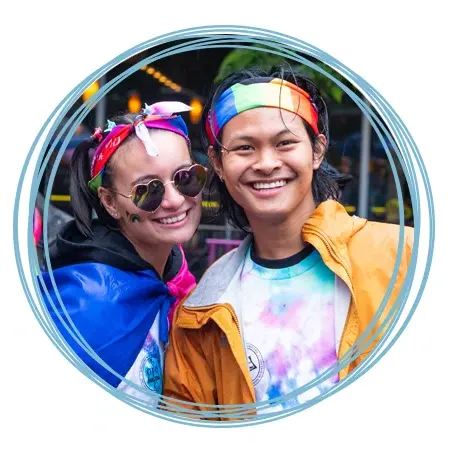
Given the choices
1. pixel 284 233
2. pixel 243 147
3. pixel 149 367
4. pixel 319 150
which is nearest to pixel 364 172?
pixel 319 150

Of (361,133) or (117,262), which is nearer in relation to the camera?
(117,262)

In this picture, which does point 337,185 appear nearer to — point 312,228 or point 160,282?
point 312,228

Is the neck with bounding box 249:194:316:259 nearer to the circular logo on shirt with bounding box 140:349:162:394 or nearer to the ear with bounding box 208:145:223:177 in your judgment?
the ear with bounding box 208:145:223:177

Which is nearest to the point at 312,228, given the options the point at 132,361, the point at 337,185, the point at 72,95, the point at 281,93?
the point at 337,185

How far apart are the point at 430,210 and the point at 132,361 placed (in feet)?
4.19

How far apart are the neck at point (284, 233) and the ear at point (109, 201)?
530 millimetres

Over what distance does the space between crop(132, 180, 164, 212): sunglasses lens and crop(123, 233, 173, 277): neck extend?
0.19 meters

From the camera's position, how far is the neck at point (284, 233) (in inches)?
105

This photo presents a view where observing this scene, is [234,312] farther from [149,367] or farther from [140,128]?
[140,128]

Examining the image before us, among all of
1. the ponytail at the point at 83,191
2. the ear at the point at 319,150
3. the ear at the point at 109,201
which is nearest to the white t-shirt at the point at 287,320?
the ear at the point at 319,150

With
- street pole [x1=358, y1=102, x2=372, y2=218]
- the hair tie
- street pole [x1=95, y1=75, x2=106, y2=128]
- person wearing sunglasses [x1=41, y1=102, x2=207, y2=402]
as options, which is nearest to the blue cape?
person wearing sunglasses [x1=41, y1=102, x2=207, y2=402]

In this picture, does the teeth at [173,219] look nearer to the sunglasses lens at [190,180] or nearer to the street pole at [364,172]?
the sunglasses lens at [190,180]

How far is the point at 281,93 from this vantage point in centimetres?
260

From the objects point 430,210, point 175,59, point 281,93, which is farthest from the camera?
point 175,59
